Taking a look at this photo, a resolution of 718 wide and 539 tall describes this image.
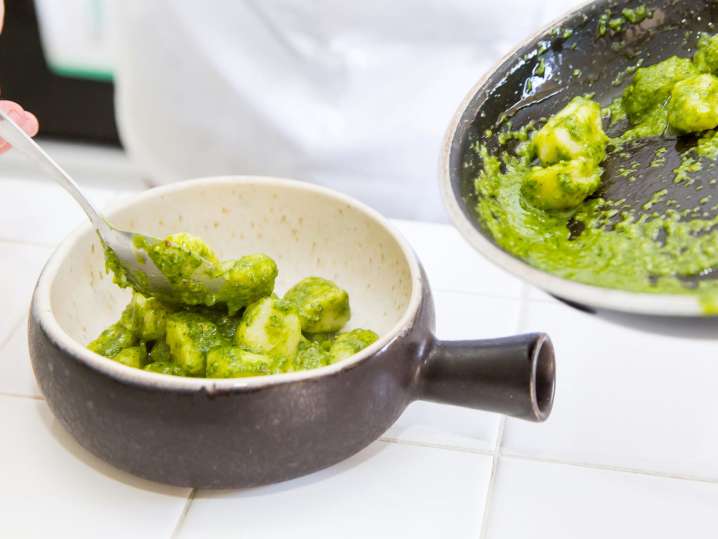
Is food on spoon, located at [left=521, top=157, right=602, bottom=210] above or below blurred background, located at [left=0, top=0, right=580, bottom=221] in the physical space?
above

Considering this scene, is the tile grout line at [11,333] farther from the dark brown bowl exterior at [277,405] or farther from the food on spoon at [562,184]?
the food on spoon at [562,184]

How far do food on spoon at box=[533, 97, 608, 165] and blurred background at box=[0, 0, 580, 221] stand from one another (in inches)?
22.3

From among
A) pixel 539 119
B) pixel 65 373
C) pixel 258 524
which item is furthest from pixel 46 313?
pixel 539 119

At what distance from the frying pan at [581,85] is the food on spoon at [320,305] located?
0.25 meters

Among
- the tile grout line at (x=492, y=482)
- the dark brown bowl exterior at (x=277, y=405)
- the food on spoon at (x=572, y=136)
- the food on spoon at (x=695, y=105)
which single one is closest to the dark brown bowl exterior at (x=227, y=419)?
the dark brown bowl exterior at (x=277, y=405)

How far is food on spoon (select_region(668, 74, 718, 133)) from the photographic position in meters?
0.96

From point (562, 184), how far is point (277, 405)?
36cm

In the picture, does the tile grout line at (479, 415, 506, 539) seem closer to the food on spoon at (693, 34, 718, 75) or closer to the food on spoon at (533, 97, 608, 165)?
the food on spoon at (533, 97, 608, 165)

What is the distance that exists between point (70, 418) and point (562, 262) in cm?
50

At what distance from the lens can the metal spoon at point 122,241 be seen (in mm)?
994

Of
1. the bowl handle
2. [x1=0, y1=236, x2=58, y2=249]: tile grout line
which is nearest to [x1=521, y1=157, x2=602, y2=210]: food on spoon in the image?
the bowl handle

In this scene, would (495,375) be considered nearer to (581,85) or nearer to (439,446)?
(439,446)

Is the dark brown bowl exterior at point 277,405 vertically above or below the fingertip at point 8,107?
below

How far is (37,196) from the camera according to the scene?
146cm
